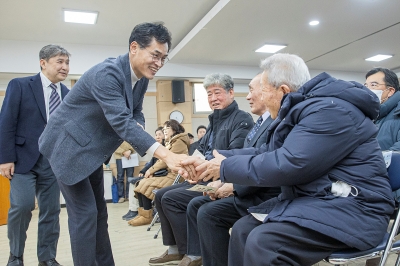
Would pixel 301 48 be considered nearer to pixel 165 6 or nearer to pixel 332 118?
pixel 165 6

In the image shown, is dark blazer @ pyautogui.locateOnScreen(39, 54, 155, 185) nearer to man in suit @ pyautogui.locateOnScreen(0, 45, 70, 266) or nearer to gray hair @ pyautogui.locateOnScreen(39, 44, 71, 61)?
man in suit @ pyautogui.locateOnScreen(0, 45, 70, 266)

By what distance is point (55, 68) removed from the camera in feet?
7.54

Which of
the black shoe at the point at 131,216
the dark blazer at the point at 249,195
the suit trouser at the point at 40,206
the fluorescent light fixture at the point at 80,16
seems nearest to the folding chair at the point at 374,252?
the dark blazer at the point at 249,195

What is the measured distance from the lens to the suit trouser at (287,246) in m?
1.09

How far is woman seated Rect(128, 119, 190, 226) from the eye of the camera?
3715 millimetres

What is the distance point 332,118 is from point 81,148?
44.1 inches

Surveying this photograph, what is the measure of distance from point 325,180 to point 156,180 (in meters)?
2.80

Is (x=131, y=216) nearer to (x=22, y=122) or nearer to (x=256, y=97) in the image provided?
(x=22, y=122)

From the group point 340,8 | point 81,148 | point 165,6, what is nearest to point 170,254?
point 81,148

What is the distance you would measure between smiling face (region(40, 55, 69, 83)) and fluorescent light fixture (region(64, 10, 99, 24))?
9.78 feet

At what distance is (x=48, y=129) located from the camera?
1.62 metres

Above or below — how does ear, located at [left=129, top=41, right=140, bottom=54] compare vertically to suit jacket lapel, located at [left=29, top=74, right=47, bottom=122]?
above

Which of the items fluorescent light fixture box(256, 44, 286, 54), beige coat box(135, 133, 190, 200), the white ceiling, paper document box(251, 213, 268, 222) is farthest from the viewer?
fluorescent light fixture box(256, 44, 286, 54)

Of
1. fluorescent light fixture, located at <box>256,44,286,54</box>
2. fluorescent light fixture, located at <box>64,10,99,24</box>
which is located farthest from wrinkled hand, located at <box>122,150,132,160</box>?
fluorescent light fixture, located at <box>256,44,286,54</box>
